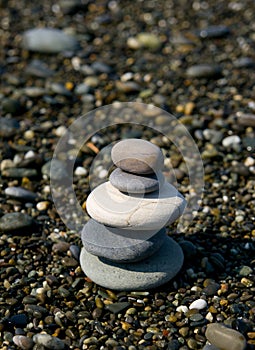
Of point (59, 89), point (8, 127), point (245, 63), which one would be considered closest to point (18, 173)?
point (8, 127)

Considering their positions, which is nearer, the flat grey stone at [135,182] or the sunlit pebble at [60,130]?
the flat grey stone at [135,182]

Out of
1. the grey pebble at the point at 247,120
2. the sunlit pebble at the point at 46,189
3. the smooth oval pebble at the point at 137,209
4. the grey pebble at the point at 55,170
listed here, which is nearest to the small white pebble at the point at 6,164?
the grey pebble at the point at 55,170

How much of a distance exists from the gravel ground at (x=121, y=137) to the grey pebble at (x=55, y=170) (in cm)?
4

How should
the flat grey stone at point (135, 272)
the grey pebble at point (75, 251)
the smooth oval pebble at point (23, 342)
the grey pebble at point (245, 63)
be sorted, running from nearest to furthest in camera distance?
the smooth oval pebble at point (23, 342) → the flat grey stone at point (135, 272) → the grey pebble at point (75, 251) → the grey pebble at point (245, 63)

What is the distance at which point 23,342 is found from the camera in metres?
3.32

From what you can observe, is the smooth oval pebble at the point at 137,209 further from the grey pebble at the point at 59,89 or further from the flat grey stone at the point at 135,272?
the grey pebble at the point at 59,89

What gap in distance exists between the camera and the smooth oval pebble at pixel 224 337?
3.20m

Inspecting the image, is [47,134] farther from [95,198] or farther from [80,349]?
Result: [80,349]

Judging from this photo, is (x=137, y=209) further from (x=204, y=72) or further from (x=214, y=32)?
(x=214, y=32)

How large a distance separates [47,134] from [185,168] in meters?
1.26

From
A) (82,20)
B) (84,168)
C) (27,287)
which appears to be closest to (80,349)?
(27,287)

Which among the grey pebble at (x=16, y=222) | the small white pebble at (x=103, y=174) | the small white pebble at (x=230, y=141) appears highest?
the grey pebble at (x=16, y=222)

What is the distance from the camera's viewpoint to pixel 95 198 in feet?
11.5

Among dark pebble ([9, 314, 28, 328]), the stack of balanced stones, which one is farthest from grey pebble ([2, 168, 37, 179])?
dark pebble ([9, 314, 28, 328])
